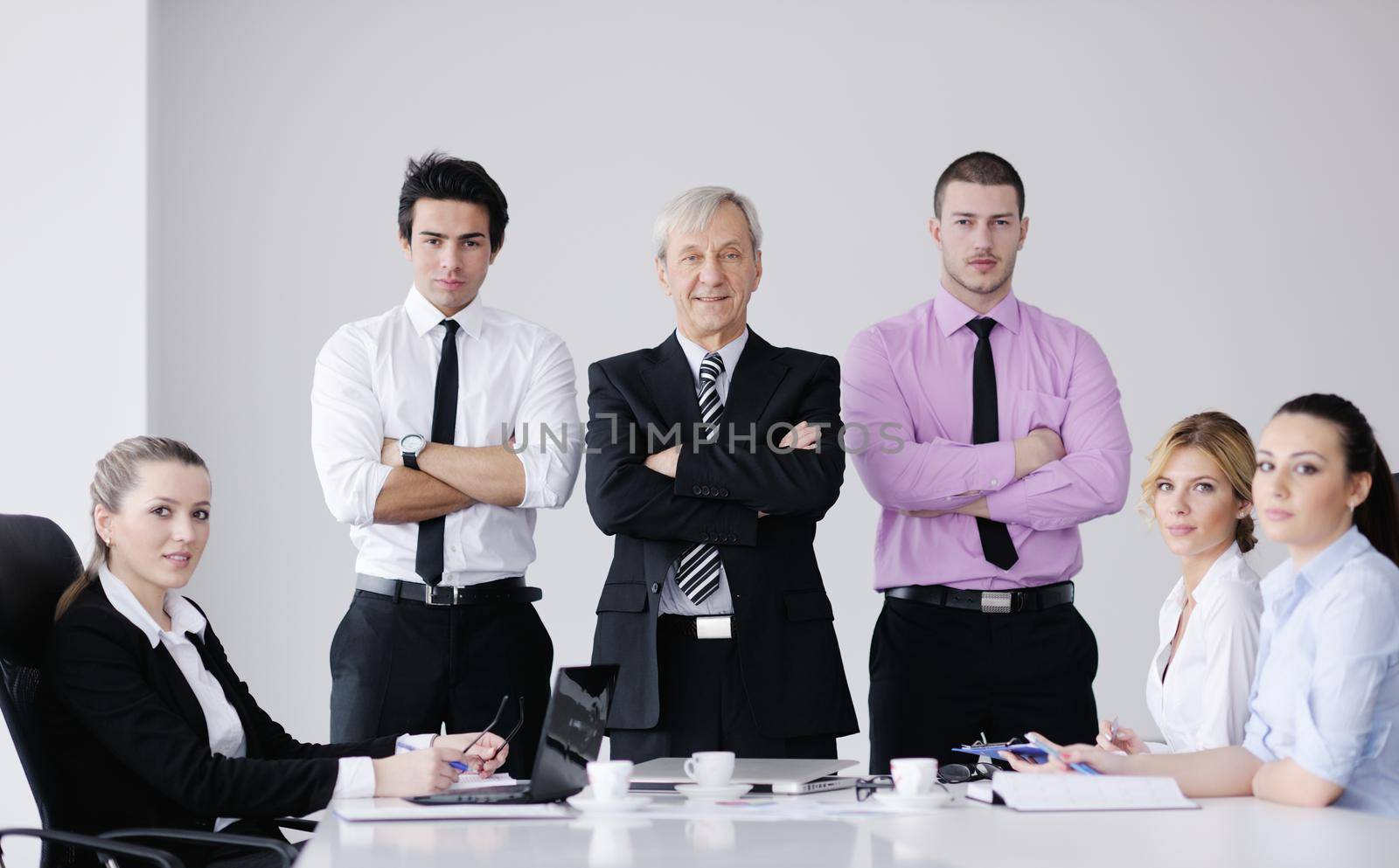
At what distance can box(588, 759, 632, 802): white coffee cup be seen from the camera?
2.37 metres

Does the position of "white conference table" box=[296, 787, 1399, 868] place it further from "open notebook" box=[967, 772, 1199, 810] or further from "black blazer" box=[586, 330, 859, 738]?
"black blazer" box=[586, 330, 859, 738]

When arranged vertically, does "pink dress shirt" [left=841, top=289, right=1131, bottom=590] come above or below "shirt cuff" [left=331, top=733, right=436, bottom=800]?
above

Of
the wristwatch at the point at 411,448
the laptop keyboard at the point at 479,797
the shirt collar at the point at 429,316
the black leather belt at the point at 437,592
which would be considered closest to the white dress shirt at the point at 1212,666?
the laptop keyboard at the point at 479,797

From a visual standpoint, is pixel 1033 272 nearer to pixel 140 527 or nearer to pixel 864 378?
pixel 864 378

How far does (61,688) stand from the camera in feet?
8.79

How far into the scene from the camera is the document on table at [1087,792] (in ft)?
7.65

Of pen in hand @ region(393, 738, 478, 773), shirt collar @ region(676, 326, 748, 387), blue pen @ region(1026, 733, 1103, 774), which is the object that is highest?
shirt collar @ region(676, 326, 748, 387)

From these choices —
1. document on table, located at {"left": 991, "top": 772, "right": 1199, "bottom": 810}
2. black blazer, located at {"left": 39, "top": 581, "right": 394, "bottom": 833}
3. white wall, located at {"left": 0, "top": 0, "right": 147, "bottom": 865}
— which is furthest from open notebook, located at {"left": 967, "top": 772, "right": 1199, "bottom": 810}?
white wall, located at {"left": 0, "top": 0, "right": 147, "bottom": 865}

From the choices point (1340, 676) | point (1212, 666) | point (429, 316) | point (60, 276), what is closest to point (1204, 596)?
point (1212, 666)

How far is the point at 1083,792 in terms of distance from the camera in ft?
7.79

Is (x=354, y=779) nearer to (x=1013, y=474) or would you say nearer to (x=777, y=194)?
(x=1013, y=474)

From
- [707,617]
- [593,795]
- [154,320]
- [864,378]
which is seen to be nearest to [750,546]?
[707,617]

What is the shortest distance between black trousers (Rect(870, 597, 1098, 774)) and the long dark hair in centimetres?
112

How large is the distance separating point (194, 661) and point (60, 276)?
287 cm
